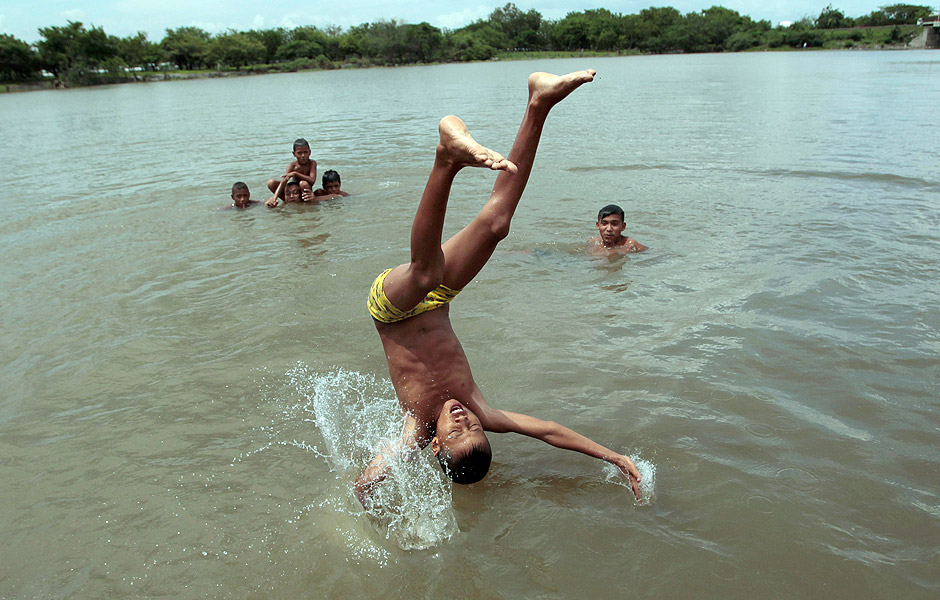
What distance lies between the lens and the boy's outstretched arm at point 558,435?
12.1 ft

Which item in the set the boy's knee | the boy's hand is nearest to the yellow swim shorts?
the boy's knee

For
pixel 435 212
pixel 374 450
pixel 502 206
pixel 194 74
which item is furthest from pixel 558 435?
pixel 194 74

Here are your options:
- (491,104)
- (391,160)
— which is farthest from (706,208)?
(491,104)

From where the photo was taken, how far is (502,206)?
3533 millimetres

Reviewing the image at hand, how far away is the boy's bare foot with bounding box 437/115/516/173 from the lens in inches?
108

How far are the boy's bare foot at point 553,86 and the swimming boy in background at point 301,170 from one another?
8.09 meters

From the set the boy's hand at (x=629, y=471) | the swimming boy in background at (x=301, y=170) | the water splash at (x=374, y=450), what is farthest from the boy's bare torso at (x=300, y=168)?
the boy's hand at (x=629, y=471)

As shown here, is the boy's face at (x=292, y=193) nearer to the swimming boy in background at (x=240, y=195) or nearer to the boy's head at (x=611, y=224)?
the swimming boy in background at (x=240, y=195)

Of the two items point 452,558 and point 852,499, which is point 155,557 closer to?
point 452,558

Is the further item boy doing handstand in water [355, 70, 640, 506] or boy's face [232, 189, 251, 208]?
boy's face [232, 189, 251, 208]

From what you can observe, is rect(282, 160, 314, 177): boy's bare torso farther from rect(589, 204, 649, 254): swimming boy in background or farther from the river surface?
rect(589, 204, 649, 254): swimming boy in background

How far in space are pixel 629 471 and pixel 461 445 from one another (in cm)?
100

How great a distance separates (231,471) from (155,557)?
2.39ft

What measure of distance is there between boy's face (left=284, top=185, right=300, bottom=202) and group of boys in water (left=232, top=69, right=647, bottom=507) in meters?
8.02
